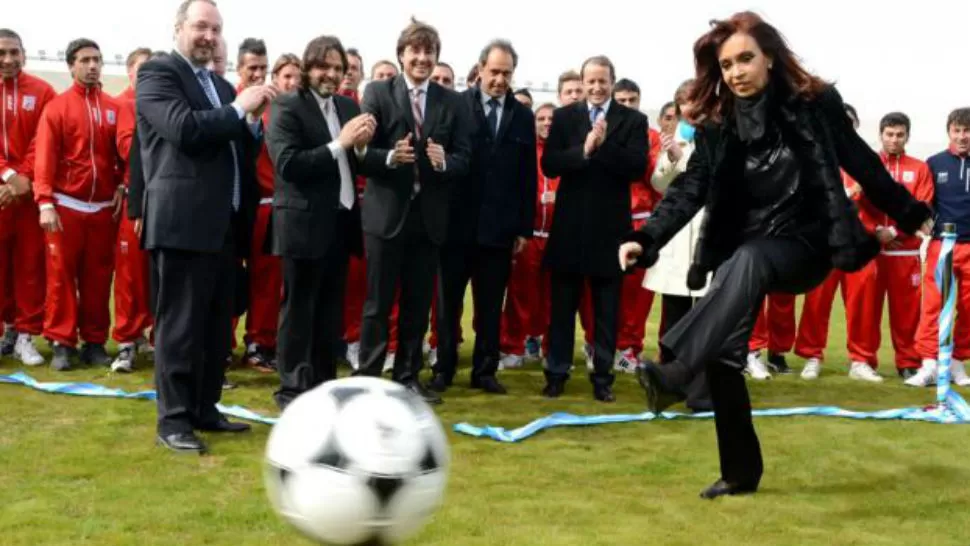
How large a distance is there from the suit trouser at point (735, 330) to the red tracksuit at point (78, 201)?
537 centimetres

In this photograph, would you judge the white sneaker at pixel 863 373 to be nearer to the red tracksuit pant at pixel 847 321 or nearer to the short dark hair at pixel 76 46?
the red tracksuit pant at pixel 847 321

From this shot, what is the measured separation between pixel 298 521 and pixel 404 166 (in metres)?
4.58

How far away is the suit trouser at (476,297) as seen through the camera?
850cm

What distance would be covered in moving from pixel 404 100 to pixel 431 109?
7.9 inches

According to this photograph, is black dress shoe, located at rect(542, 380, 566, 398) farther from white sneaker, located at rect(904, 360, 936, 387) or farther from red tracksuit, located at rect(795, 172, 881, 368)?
white sneaker, located at rect(904, 360, 936, 387)

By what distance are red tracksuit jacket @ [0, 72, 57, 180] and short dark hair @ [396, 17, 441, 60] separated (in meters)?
3.05

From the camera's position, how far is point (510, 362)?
33.0ft

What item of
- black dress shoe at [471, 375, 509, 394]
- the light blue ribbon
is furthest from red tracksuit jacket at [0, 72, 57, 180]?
black dress shoe at [471, 375, 509, 394]

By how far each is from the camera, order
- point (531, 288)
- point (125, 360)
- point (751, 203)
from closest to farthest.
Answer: point (751, 203), point (125, 360), point (531, 288)

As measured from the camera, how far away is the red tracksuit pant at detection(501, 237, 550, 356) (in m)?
10.3

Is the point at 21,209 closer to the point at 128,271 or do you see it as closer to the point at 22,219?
the point at 22,219

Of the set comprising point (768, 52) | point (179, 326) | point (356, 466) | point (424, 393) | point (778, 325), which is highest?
point (768, 52)

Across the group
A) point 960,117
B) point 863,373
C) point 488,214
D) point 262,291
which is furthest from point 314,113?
point 960,117

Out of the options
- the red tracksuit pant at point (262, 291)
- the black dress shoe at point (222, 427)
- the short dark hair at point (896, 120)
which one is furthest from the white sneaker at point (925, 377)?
the black dress shoe at point (222, 427)
